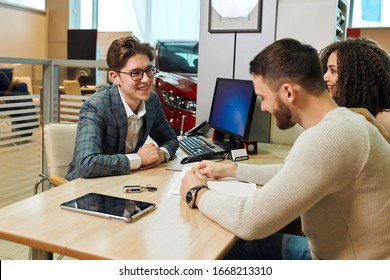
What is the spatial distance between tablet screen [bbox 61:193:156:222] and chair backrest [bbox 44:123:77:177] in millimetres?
668

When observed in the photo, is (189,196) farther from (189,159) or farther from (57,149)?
(57,149)

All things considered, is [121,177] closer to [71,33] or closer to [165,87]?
[71,33]

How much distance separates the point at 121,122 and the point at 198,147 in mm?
479

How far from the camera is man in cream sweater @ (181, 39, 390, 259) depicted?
1.00 meters

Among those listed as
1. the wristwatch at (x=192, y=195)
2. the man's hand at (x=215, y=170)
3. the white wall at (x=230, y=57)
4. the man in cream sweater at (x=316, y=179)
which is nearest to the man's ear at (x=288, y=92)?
the man in cream sweater at (x=316, y=179)

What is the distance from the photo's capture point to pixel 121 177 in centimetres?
162

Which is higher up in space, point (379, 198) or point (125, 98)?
point (125, 98)

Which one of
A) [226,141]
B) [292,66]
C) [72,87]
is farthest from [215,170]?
[72,87]

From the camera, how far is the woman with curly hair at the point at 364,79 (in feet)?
5.92

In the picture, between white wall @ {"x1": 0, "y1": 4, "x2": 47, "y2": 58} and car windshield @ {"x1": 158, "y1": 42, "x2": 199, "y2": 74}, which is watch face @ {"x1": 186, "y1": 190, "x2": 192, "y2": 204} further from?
white wall @ {"x1": 0, "y1": 4, "x2": 47, "y2": 58}

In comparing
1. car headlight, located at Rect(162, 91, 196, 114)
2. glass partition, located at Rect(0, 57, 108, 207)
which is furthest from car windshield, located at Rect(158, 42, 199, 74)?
glass partition, located at Rect(0, 57, 108, 207)

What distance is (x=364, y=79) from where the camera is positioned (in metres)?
1.81
